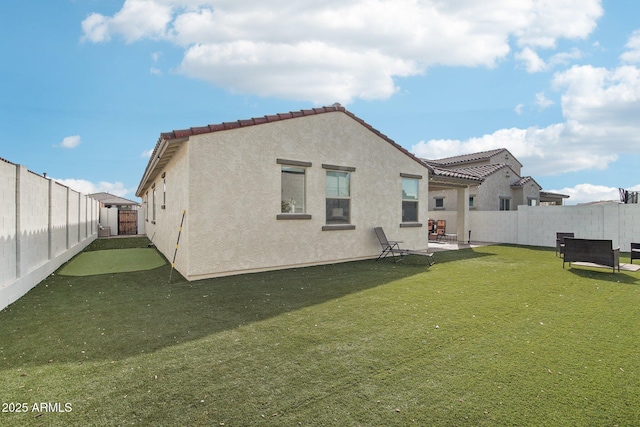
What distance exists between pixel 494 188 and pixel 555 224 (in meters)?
9.22

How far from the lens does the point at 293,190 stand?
938 cm

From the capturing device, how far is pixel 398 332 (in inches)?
171

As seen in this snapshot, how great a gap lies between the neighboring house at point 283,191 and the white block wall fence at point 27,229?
280cm

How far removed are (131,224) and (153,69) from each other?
21.1 metres

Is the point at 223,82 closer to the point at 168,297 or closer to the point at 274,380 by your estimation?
the point at 168,297

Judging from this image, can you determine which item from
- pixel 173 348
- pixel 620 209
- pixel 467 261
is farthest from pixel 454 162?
pixel 173 348

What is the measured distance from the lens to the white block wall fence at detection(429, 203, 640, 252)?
1369 cm

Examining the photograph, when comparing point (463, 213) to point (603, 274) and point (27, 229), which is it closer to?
point (603, 274)

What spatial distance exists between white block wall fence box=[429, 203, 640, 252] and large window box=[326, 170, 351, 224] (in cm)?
919

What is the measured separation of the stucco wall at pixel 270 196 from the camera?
25.3 feet

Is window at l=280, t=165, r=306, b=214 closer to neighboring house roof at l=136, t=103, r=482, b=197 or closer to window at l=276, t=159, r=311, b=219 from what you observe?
window at l=276, t=159, r=311, b=219

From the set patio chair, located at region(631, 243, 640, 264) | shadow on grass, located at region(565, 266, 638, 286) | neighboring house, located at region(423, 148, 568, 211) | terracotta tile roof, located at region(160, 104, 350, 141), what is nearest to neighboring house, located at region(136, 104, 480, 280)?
terracotta tile roof, located at region(160, 104, 350, 141)

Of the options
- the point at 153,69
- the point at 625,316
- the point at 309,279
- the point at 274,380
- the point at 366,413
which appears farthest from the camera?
the point at 153,69

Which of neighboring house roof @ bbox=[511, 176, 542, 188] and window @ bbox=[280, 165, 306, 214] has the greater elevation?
neighboring house roof @ bbox=[511, 176, 542, 188]
